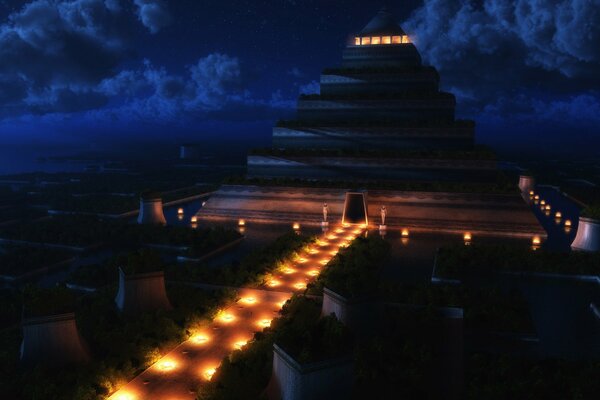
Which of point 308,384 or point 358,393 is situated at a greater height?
point 308,384

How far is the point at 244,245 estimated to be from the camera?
2509 centimetres

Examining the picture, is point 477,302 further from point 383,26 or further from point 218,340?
point 383,26

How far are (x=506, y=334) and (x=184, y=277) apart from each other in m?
11.3

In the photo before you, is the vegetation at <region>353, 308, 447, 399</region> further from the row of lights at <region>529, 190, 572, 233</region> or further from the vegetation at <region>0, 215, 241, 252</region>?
the row of lights at <region>529, 190, 572, 233</region>

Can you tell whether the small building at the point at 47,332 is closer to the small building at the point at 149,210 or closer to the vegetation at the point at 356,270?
the vegetation at the point at 356,270

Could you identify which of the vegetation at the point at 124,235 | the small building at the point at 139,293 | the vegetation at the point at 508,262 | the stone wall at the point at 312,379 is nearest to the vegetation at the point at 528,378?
the stone wall at the point at 312,379

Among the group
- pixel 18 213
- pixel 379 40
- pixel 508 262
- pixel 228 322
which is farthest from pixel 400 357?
pixel 18 213

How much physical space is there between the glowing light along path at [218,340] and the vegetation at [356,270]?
82 centimetres

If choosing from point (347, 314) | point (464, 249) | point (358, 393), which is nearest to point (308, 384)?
point (358, 393)

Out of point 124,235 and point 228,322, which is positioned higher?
point 124,235

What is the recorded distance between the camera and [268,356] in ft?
38.8

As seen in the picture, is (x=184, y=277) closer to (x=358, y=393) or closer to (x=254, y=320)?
(x=254, y=320)

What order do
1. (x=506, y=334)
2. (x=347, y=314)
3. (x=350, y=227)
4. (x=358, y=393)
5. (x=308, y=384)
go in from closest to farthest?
(x=308, y=384) → (x=358, y=393) → (x=347, y=314) → (x=506, y=334) → (x=350, y=227)

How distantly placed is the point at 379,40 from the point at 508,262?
79.5ft
